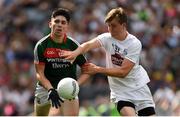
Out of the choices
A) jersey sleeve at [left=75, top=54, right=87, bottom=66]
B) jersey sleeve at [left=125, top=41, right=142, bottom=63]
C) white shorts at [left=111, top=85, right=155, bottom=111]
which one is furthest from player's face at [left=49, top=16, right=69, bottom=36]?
white shorts at [left=111, top=85, right=155, bottom=111]

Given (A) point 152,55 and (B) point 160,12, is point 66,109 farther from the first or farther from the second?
(B) point 160,12

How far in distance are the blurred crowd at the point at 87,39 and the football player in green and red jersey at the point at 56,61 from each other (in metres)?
5.09

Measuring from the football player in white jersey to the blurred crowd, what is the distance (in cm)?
492

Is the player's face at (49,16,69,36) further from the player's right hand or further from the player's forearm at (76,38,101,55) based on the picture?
the player's right hand

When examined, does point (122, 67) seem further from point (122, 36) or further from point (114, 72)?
point (122, 36)

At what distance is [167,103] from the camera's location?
62.0 ft

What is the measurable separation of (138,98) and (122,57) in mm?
681

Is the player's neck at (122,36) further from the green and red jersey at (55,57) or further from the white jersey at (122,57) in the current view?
the green and red jersey at (55,57)

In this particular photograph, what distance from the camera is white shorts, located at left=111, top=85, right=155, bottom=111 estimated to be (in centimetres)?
1279

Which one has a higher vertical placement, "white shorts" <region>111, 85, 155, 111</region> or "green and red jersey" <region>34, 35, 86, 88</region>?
"green and red jersey" <region>34, 35, 86, 88</region>

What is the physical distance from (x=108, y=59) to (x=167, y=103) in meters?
A: 6.36

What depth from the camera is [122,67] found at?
12.6 metres

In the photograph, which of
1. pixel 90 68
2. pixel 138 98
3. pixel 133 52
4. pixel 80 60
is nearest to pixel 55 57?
pixel 80 60

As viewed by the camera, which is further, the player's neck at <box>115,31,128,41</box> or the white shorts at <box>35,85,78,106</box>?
the white shorts at <box>35,85,78,106</box>
